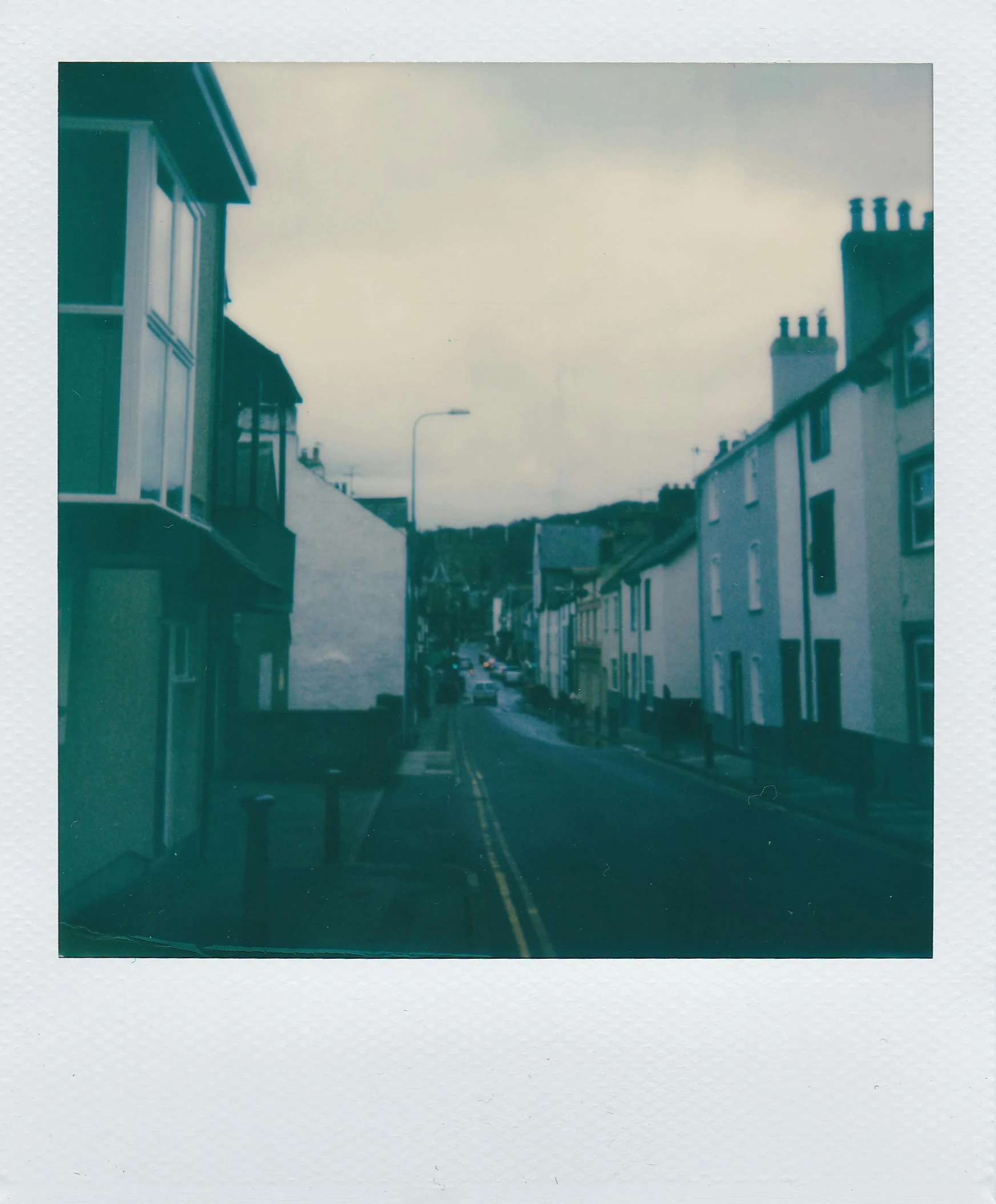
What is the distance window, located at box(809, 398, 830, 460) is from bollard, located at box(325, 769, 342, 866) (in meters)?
3.75

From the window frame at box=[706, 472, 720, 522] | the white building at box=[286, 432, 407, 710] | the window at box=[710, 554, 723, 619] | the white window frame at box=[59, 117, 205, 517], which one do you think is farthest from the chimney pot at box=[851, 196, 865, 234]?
the white window frame at box=[59, 117, 205, 517]

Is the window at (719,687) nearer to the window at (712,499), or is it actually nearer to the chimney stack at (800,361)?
the window at (712,499)

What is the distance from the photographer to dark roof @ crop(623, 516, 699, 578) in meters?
5.25

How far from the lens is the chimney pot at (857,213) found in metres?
3.86

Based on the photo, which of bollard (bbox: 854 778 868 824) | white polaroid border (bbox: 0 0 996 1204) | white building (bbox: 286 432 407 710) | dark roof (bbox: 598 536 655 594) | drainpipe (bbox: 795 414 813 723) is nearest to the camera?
white polaroid border (bbox: 0 0 996 1204)

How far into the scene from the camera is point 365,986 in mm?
3561

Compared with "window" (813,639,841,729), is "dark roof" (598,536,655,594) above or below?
above

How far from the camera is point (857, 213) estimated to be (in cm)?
Answer: 393

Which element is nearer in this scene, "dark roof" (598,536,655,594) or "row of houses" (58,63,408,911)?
"row of houses" (58,63,408,911)

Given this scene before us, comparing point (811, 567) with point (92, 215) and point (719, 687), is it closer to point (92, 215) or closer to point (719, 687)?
point (719, 687)

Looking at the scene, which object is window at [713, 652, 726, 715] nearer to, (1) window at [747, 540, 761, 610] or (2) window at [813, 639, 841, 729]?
(1) window at [747, 540, 761, 610]

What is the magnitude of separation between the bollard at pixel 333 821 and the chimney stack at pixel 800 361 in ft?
10.7

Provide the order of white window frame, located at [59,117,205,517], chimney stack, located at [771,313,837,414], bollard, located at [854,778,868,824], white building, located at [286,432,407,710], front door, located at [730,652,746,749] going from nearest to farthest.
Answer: white window frame, located at [59,117,205,517], chimney stack, located at [771,313,837,414], bollard, located at [854,778,868,824], front door, located at [730,652,746,749], white building, located at [286,432,407,710]

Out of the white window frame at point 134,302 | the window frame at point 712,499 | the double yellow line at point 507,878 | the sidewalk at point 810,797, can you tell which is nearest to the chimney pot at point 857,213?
the window frame at point 712,499
